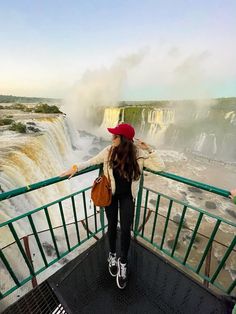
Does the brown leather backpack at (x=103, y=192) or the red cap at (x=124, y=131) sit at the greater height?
the red cap at (x=124, y=131)

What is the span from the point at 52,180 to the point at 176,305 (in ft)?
6.35

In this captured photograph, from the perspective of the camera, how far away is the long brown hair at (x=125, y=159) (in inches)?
65.8

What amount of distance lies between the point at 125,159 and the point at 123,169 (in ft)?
0.36

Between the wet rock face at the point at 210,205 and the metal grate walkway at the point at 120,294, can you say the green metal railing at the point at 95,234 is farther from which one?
the wet rock face at the point at 210,205

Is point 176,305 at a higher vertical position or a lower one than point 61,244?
higher

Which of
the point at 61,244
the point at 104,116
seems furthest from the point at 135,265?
the point at 104,116

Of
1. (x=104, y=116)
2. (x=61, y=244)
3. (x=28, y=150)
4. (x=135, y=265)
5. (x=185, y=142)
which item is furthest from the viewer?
(x=104, y=116)

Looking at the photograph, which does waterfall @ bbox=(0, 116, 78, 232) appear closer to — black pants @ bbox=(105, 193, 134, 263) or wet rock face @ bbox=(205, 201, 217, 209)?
black pants @ bbox=(105, 193, 134, 263)

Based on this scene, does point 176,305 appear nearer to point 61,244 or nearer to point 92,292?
point 92,292

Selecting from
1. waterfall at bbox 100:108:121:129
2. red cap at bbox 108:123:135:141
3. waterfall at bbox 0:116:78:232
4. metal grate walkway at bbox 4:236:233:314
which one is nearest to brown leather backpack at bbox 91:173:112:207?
red cap at bbox 108:123:135:141

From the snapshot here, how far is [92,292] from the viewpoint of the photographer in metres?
1.96

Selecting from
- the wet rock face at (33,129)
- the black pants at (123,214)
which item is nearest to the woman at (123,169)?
the black pants at (123,214)

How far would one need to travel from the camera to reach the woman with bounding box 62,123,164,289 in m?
1.68

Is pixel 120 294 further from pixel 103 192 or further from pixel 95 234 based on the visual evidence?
pixel 103 192
